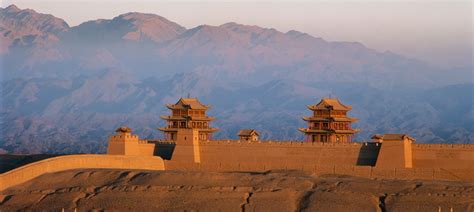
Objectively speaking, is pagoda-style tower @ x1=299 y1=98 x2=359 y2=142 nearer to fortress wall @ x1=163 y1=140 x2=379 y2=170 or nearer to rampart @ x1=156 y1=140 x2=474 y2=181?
fortress wall @ x1=163 y1=140 x2=379 y2=170

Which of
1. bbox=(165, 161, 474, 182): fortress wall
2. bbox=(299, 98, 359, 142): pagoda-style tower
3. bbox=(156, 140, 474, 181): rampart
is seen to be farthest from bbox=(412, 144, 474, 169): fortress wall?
bbox=(299, 98, 359, 142): pagoda-style tower

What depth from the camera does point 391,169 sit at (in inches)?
3738

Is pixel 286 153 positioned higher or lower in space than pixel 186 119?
lower

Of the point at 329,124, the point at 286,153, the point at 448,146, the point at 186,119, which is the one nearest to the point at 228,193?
the point at 286,153

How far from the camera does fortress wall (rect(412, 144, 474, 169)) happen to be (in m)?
93.8

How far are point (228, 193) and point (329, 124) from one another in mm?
27891

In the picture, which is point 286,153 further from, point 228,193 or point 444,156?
point 228,193

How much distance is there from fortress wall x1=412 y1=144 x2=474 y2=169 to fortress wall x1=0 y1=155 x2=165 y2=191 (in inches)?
961

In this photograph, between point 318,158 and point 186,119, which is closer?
point 318,158

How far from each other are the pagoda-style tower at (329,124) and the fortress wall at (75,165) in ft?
54.4

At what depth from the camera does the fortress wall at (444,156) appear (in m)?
93.8

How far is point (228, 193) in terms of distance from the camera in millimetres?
85562

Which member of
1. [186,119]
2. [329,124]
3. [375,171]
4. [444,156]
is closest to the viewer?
[444,156]

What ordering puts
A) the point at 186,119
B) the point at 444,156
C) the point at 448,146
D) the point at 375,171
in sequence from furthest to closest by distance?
the point at 186,119 < the point at 375,171 < the point at 448,146 < the point at 444,156
